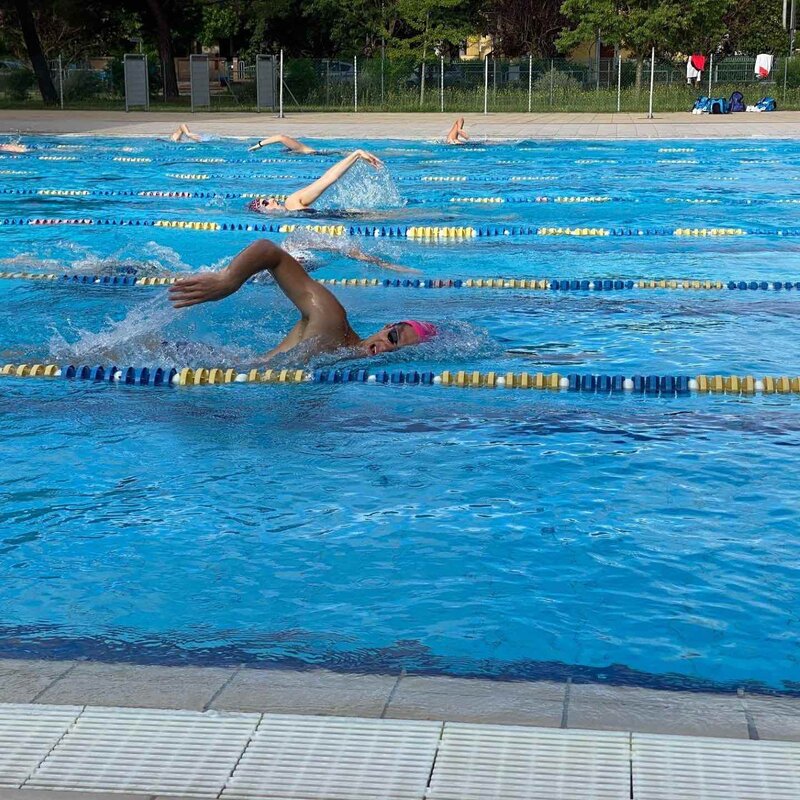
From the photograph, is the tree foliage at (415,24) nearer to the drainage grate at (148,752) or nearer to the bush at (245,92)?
the bush at (245,92)

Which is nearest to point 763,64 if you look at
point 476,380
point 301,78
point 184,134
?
point 301,78

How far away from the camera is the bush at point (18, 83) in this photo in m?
33.2

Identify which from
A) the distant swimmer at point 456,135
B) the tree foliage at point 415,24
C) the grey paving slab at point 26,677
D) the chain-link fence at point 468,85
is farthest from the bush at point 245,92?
the grey paving slab at point 26,677

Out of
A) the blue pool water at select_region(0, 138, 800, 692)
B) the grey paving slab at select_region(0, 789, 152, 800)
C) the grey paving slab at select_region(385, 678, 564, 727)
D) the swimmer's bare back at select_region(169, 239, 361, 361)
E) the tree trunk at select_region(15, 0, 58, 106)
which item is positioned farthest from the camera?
the tree trunk at select_region(15, 0, 58, 106)

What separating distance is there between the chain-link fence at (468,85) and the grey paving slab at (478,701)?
2813cm

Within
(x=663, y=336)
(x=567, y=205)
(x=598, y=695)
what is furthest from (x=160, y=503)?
(x=567, y=205)

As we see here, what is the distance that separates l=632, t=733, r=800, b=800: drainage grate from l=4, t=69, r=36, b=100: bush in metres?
34.0

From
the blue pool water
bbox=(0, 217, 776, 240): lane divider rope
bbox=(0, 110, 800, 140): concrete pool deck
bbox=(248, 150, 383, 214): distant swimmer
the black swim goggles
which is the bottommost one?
the blue pool water

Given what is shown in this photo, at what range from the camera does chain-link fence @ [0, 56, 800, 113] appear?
3052 centimetres

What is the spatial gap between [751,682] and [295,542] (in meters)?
1.65

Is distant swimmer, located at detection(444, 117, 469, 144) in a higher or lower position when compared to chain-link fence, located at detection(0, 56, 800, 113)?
lower

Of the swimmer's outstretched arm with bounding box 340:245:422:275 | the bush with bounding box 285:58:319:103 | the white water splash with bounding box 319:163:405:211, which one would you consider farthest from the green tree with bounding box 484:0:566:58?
the swimmer's outstretched arm with bounding box 340:245:422:275

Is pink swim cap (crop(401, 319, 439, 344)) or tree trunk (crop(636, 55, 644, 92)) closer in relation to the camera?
pink swim cap (crop(401, 319, 439, 344))

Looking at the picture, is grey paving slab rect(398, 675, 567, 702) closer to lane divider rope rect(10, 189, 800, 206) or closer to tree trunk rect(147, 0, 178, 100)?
lane divider rope rect(10, 189, 800, 206)
